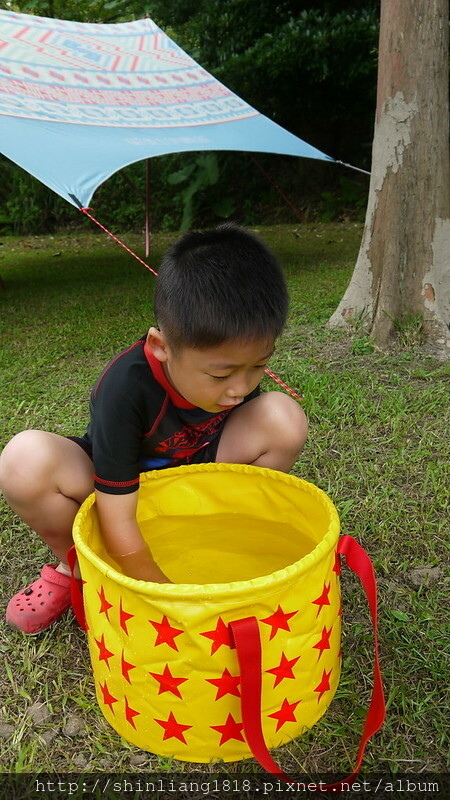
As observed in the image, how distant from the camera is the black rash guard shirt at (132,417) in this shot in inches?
41.9

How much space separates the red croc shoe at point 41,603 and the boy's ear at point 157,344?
474 mm

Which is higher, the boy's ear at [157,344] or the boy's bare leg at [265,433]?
the boy's ear at [157,344]

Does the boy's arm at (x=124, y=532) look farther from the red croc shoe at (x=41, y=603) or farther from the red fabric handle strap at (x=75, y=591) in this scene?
the red croc shoe at (x=41, y=603)

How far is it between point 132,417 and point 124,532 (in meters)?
0.19

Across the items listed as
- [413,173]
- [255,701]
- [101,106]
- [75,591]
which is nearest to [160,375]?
[75,591]

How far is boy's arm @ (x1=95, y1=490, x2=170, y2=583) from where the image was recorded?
108 centimetres

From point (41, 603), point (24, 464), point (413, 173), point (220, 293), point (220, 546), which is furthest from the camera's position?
point (413, 173)

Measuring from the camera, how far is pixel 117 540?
42.8 inches

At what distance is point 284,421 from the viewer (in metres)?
1.23

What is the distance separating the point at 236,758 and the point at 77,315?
2.54 meters

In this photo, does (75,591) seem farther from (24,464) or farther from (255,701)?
(255,701)

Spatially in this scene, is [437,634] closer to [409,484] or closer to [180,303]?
[409,484]

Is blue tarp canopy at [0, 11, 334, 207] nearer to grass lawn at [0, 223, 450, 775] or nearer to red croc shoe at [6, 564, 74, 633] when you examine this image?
grass lawn at [0, 223, 450, 775]

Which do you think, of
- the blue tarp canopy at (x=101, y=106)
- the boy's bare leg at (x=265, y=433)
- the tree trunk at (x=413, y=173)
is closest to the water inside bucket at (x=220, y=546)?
the boy's bare leg at (x=265, y=433)
